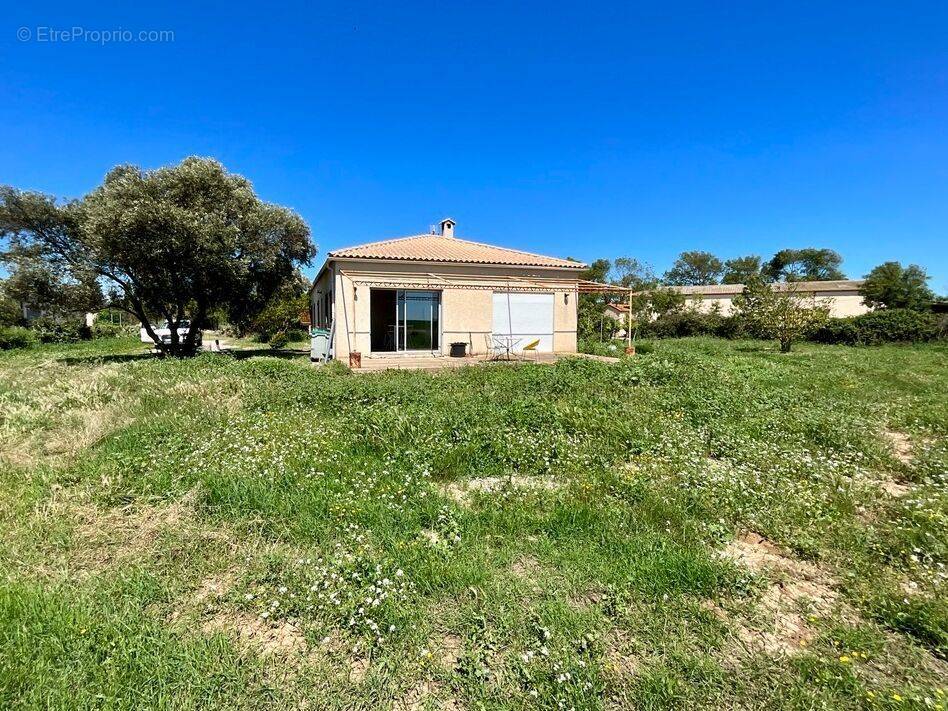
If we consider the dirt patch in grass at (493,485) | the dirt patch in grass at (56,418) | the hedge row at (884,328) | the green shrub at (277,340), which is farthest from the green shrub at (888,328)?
the dirt patch in grass at (56,418)

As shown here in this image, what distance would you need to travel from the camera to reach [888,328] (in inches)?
875

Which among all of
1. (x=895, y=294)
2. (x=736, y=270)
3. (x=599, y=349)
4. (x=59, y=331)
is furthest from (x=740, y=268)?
(x=59, y=331)

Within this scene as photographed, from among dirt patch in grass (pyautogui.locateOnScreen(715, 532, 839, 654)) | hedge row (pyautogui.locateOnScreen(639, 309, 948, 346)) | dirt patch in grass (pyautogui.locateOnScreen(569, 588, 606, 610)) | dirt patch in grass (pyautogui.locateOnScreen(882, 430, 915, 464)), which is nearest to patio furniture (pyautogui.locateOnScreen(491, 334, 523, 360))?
dirt patch in grass (pyautogui.locateOnScreen(882, 430, 915, 464))

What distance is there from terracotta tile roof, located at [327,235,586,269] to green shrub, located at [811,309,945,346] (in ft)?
56.9

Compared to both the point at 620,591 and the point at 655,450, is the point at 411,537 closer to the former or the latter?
the point at 620,591

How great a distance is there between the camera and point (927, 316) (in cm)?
2202

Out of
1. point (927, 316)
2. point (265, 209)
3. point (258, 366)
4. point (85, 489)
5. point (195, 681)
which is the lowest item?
point (195, 681)

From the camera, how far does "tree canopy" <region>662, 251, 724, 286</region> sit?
211 feet

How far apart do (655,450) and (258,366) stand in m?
9.11

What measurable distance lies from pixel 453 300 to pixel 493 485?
37.9 ft

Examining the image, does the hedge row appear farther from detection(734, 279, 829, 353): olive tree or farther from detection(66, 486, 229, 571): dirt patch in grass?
detection(66, 486, 229, 571): dirt patch in grass

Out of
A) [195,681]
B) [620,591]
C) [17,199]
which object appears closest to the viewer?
[195,681]

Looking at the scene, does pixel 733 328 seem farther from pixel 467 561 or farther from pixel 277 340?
pixel 467 561

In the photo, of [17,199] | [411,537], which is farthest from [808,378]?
[17,199]
